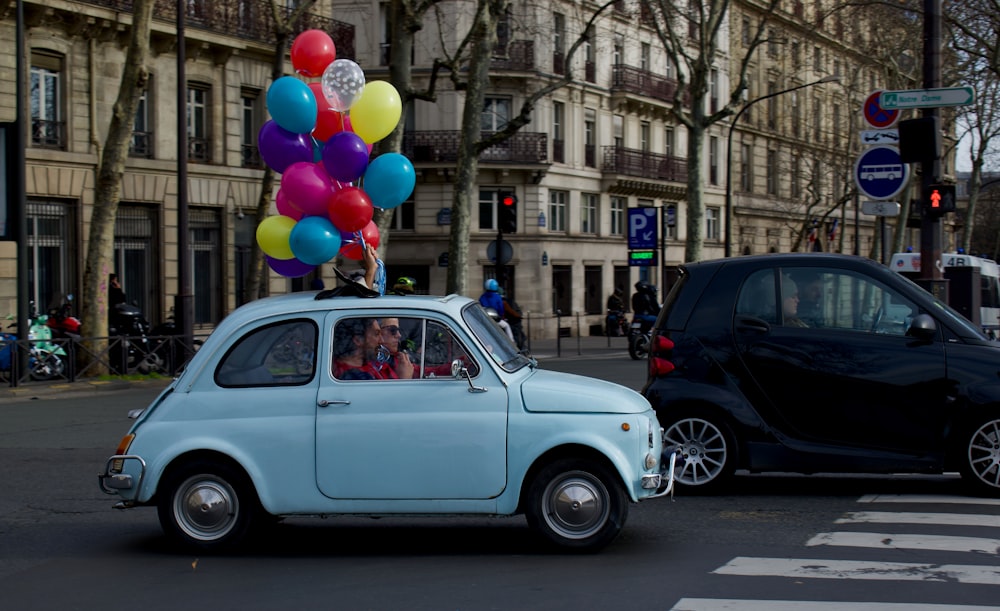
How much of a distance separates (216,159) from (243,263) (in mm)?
3266

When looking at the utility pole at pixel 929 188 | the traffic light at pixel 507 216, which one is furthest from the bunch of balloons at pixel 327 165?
the traffic light at pixel 507 216

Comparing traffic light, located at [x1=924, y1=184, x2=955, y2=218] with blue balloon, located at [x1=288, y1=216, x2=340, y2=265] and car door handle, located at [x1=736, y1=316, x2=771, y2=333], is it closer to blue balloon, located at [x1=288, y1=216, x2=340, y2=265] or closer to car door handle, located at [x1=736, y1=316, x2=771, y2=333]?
car door handle, located at [x1=736, y1=316, x2=771, y2=333]

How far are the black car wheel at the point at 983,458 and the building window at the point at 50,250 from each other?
22.1m

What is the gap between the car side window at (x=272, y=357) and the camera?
699cm

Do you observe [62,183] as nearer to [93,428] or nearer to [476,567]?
[93,428]

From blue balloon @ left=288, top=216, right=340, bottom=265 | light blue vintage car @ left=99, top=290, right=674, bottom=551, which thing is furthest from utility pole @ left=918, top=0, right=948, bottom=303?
light blue vintage car @ left=99, top=290, right=674, bottom=551

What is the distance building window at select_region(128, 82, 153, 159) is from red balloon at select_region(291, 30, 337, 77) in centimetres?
1911

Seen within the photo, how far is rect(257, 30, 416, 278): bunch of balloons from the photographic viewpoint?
9.49m

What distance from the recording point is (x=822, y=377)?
867 cm

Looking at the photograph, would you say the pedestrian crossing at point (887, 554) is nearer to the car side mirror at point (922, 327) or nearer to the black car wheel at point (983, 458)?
the black car wheel at point (983, 458)

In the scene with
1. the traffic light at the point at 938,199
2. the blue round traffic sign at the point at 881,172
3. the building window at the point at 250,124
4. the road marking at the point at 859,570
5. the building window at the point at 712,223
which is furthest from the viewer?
the building window at the point at 712,223

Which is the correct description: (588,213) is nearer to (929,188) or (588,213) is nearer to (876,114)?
(876,114)

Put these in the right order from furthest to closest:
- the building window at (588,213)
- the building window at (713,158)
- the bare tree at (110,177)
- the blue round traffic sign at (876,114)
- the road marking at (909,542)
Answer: the building window at (713,158) < the building window at (588,213) < the bare tree at (110,177) < the blue round traffic sign at (876,114) < the road marking at (909,542)

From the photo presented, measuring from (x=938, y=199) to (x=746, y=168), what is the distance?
50.3 metres
